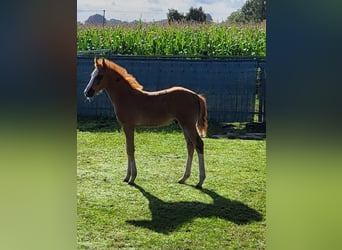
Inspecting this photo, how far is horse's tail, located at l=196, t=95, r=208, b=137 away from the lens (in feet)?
5.90

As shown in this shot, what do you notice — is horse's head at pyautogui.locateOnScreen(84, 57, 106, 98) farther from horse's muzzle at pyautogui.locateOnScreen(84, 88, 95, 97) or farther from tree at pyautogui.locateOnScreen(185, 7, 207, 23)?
tree at pyautogui.locateOnScreen(185, 7, 207, 23)

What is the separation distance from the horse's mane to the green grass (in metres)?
0.19

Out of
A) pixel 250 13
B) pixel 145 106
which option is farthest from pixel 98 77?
pixel 250 13

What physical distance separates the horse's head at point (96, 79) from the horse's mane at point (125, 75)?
0.03 metres

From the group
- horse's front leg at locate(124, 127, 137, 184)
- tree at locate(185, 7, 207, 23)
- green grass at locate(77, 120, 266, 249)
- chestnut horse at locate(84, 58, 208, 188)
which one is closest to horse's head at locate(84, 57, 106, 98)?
chestnut horse at locate(84, 58, 208, 188)

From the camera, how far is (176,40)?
1.88m

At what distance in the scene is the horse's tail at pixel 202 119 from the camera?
1.80 meters

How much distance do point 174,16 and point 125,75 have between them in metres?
0.31

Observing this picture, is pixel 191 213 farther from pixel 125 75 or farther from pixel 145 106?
pixel 125 75

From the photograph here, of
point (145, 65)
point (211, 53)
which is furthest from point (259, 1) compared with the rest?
point (145, 65)

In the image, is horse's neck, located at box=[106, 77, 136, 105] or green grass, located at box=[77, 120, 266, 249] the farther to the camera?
horse's neck, located at box=[106, 77, 136, 105]

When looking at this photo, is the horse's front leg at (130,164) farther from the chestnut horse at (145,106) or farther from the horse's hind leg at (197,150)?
the horse's hind leg at (197,150)
